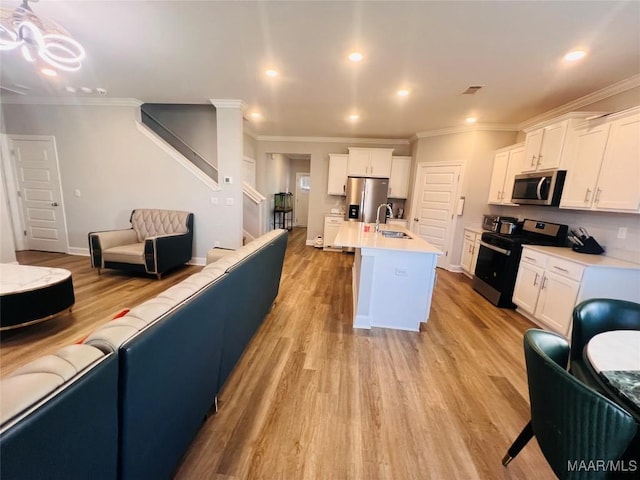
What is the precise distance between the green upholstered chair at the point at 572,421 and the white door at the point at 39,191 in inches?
254

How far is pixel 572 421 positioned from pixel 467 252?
4090 mm

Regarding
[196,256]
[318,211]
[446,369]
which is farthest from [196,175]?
[446,369]

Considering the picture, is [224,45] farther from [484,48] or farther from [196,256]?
[196,256]

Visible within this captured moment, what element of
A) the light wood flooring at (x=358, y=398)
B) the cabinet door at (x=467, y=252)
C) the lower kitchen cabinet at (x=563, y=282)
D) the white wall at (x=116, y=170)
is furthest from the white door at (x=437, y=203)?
the white wall at (x=116, y=170)

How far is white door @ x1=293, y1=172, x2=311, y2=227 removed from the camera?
9609mm

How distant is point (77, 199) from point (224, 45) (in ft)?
13.2

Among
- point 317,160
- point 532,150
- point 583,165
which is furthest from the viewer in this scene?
point 317,160

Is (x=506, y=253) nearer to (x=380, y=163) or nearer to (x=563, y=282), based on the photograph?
(x=563, y=282)

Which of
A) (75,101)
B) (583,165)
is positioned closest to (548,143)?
(583,165)

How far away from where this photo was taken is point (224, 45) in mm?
2359

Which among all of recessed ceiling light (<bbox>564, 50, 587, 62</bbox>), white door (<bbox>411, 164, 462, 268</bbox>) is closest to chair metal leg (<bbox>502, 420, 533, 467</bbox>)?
recessed ceiling light (<bbox>564, 50, 587, 62</bbox>)

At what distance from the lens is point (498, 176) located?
411 cm

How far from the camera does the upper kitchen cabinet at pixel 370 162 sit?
18.3 ft

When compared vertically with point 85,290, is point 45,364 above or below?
above
